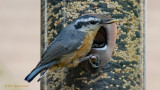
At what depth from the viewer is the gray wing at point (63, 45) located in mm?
4119

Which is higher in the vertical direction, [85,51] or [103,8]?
[103,8]

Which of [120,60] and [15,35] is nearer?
[120,60]

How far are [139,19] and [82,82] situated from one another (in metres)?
0.89

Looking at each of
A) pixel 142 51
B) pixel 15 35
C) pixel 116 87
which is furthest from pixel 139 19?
pixel 15 35

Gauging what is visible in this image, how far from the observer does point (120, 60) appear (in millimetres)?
4480

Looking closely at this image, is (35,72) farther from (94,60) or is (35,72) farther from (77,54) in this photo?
(94,60)

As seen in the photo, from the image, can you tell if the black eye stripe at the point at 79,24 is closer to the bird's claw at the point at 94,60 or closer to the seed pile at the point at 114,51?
the seed pile at the point at 114,51

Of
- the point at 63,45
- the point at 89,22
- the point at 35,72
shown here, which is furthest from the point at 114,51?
the point at 35,72

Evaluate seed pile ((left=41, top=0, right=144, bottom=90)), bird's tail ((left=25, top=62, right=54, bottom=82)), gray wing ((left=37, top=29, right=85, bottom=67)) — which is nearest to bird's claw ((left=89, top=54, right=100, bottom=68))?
seed pile ((left=41, top=0, right=144, bottom=90))

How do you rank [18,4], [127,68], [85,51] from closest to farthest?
1. [85,51]
2. [127,68]
3. [18,4]

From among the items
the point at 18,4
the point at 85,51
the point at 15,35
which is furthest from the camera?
the point at 18,4

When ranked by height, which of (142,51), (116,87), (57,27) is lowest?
(116,87)

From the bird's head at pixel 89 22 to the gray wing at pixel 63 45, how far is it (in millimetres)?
57

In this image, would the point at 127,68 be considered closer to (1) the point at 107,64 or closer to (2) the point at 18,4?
(1) the point at 107,64
